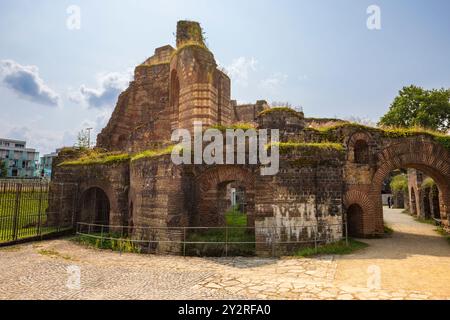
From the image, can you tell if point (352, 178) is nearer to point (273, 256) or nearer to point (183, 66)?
point (273, 256)

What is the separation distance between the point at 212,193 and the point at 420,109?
2561 cm

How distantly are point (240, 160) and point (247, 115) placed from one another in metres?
16.2

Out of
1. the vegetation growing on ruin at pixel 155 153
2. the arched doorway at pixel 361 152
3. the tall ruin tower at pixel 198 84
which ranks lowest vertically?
the vegetation growing on ruin at pixel 155 153

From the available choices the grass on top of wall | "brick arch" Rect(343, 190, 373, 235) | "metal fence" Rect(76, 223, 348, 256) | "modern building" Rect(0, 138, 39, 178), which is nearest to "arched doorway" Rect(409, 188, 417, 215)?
"brick arch" Rect(343, 190, 373, 235)

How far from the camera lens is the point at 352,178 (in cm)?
1370

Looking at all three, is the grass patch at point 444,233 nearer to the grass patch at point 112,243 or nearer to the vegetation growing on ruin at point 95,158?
the grass patch at point 112,243

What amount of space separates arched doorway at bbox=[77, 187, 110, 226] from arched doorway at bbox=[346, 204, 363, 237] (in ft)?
43.0

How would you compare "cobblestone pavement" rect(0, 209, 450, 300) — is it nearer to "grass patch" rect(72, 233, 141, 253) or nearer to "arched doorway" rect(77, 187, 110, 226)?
"grass patch" rect(72, 233, 141, 253)

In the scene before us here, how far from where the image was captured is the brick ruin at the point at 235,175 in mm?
10102

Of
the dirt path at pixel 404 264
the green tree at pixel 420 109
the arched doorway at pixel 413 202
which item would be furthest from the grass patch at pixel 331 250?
the green tree at pixel 420 109

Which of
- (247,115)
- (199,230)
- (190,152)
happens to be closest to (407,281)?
(199,230)

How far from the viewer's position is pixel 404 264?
8.11 meters

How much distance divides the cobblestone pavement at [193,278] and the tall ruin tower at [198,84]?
6917mm

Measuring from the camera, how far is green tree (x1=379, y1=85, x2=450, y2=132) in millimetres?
26469
